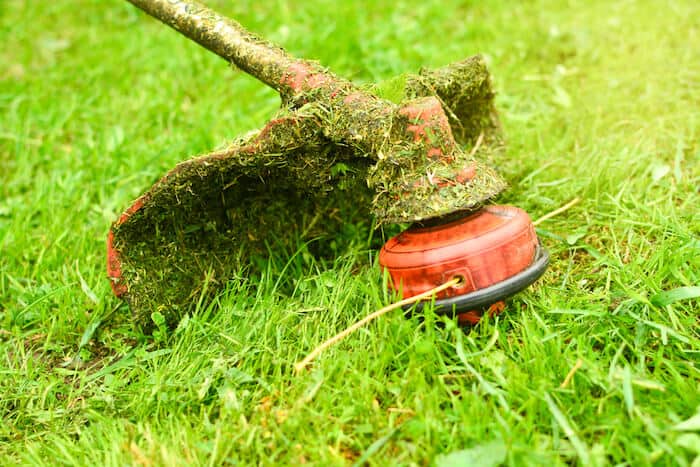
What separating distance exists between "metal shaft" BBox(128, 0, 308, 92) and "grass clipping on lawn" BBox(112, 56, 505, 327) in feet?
0.32

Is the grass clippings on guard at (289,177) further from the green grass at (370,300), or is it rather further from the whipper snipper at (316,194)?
the green grass at (370,300)

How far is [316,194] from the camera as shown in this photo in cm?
203

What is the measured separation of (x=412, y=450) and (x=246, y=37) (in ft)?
4.57

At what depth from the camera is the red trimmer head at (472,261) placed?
171 cm

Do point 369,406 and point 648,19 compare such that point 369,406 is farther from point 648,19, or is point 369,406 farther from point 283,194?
point 648,19

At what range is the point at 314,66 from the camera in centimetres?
198

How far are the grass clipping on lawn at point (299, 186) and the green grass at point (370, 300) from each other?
4.5 inches

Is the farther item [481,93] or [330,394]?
[481,93]

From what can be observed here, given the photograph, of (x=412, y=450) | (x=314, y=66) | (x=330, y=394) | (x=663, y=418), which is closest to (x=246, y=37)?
(x=314, y=66)

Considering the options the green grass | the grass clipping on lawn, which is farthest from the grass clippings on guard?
the green grass

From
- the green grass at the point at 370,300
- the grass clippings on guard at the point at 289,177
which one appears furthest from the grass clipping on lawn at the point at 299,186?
the green grass at the point at 370,300

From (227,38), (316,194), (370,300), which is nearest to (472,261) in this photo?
(370,300)

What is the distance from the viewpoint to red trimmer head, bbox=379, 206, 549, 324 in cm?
171

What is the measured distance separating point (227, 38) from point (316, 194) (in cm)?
61
